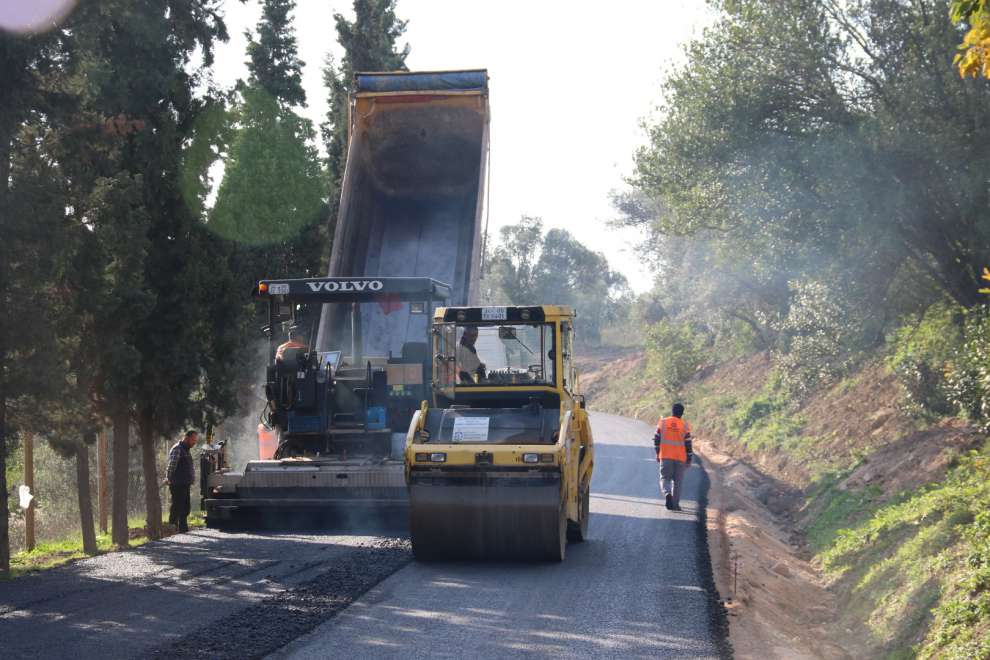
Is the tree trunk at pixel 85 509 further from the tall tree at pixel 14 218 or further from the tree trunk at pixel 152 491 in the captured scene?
the tall tree at pixel 14 218

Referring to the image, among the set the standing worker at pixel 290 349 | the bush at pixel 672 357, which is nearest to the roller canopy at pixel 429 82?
the standing worker at pixel 290 349

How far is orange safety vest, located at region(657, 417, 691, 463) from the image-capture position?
→ 15.6 metres

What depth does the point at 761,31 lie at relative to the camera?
770 inches

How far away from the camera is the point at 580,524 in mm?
12375

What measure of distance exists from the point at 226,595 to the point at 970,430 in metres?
11.5

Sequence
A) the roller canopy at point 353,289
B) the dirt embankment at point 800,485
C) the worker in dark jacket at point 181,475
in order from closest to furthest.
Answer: the dirt embankment at point 800,485, the roller canopy at point 353,289, the worker in dark jacket at point 181,475

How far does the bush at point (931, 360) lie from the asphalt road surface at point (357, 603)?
739 cm

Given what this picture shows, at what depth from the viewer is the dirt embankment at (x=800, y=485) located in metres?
9.84

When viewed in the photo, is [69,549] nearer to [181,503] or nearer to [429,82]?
[181,503]

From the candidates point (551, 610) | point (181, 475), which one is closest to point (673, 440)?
point (551, 610)

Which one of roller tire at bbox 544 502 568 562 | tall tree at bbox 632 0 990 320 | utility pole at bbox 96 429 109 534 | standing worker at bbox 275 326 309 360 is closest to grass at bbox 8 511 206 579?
utility pole at bbox 96 429 109 534

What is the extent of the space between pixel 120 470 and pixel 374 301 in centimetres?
723

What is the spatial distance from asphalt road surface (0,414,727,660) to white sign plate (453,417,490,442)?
1276 millimetres

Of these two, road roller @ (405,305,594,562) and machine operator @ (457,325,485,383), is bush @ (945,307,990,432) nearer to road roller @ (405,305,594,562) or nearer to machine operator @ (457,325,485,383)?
road roller @ (405,305,594,562)
